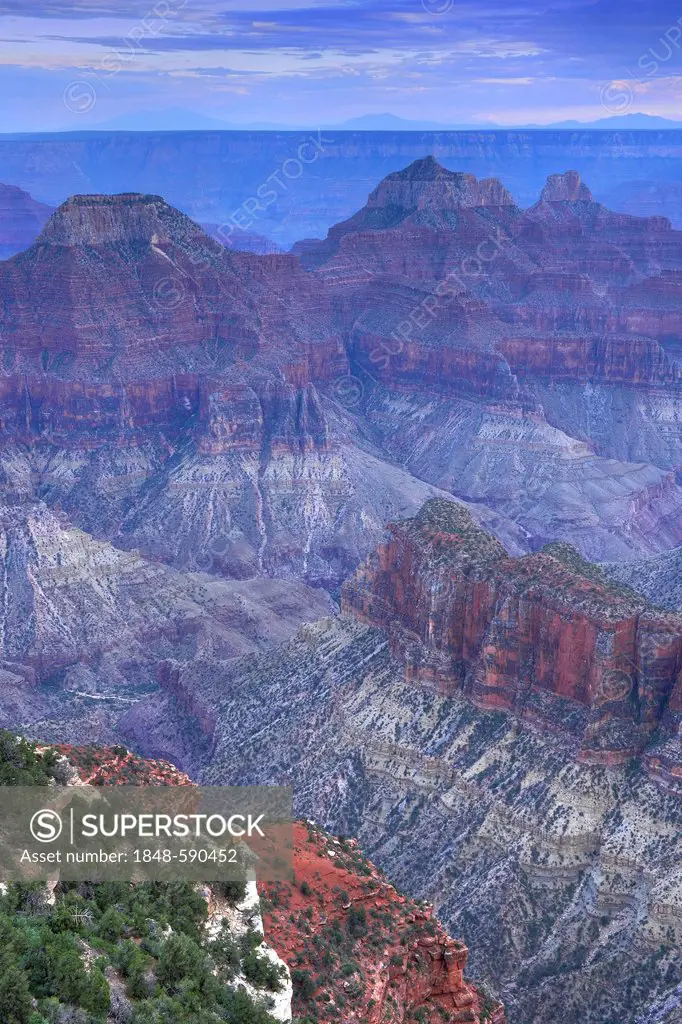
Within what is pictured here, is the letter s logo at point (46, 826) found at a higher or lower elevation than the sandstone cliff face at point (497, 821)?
higher

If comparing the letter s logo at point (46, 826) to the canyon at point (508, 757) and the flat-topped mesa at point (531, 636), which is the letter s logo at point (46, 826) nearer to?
the canyon at point (508, 757)

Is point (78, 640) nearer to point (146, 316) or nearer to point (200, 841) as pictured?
point (146, 316)

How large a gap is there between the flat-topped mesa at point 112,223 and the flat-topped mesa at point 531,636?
7231 cm

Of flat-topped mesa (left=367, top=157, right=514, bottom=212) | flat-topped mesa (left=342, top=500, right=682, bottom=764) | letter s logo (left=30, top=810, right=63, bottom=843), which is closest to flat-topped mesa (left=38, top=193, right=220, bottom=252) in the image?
flat-topped mesa (left=367, top=157, right=514, bottom=212)

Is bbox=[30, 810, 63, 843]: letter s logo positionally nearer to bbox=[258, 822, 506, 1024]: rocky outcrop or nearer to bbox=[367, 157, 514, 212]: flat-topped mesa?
bbox=[258, 822, 506, 1024]: rocky outcrop

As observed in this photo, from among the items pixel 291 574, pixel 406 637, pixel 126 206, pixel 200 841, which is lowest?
pixel 291 574

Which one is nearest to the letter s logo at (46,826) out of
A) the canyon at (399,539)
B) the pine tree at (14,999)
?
the canyon at (399,539)

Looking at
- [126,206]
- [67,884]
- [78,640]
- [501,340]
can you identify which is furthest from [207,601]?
[67,884]

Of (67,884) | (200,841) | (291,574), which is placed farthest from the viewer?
(291,574)

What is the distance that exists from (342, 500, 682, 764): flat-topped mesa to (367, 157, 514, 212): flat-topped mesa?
110 metres

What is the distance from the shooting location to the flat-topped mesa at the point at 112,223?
12936 cm

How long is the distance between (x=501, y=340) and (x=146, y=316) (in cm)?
4128

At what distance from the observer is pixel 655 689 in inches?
2173

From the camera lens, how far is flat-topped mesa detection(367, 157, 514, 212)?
563 ft
